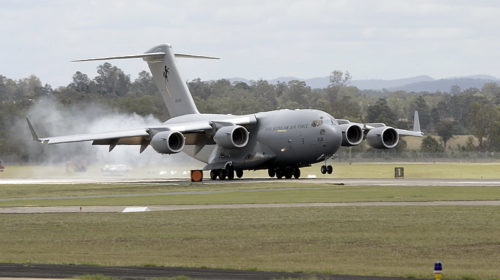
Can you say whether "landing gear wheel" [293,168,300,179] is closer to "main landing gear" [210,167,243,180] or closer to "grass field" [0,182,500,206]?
"main landing gear" [210,167,243,180]

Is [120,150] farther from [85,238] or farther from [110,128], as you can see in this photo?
[85,238]

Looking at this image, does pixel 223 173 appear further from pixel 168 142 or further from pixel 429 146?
pixel 429 146

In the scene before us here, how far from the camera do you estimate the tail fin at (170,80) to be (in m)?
72.8

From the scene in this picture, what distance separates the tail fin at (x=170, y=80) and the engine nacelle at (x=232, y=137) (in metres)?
8.49

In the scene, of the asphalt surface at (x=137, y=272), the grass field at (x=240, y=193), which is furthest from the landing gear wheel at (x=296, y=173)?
the asphalt surface at (x=137, y=272)

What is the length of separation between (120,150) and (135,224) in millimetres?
46335

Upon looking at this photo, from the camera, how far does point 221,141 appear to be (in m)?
63.9

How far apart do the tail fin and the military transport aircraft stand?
8.82ft

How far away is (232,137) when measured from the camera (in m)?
63.7

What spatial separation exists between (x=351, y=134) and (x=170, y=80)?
15.5 metres

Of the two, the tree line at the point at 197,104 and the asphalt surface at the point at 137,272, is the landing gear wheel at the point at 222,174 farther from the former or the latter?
the asphalt surface at the point at 137,272

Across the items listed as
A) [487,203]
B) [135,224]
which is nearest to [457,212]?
[487,203]

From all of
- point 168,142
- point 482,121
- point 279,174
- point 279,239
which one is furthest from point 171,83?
point 482,121

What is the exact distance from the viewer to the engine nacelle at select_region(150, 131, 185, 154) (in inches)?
2360
